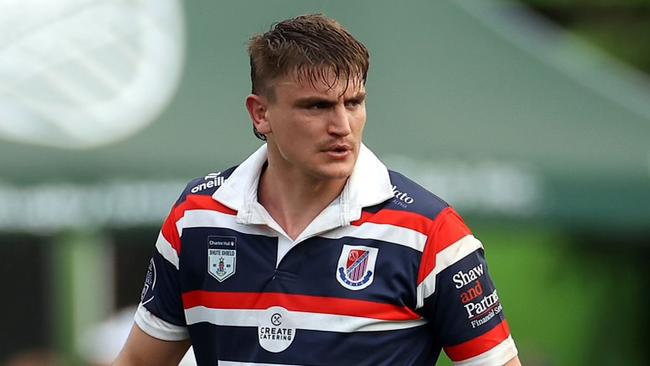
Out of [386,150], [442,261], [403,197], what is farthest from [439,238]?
[386,150]

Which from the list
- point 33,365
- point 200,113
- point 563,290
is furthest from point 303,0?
point 563,290

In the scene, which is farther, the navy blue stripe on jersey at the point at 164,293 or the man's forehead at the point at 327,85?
the navy blue stripe on jersey at the point at 164,293

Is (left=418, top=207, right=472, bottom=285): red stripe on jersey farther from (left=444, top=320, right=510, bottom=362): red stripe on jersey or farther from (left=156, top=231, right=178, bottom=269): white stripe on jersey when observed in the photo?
(left=156, top=231, right=178, bottom=269): white stripe on jersey

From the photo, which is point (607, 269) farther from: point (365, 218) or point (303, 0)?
point (365, 218)

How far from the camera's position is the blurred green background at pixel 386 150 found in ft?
25.1

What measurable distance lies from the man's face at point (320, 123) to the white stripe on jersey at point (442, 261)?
1.00ft

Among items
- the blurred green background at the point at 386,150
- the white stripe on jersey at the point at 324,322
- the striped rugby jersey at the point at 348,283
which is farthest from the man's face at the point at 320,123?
the blurred green background at the point at 386,150

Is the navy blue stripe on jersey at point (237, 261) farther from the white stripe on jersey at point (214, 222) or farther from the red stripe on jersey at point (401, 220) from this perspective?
the red stripe on jersey at point (401, 220)

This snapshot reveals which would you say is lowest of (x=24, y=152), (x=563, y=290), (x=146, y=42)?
(x=563, y=290)

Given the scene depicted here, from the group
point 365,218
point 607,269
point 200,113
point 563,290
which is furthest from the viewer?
point 563,290

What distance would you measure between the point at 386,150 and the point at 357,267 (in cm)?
482

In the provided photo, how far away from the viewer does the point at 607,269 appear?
33.3 ft

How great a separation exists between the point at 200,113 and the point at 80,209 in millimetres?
985

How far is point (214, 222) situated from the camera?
11.8 feet
